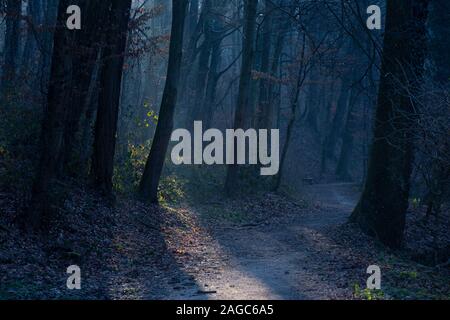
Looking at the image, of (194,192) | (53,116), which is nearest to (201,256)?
(53,116)

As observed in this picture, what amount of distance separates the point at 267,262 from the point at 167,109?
24.1 ft

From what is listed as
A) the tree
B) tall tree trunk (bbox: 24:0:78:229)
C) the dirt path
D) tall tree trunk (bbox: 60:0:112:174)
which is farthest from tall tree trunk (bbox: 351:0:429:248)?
tall tree trunk (bbox: 24:0:78:229)

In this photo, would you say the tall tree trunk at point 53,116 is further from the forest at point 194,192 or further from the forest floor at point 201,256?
the forest floor at point 201,256

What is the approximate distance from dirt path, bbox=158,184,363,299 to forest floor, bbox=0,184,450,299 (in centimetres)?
2

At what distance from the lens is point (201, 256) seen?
12.0m

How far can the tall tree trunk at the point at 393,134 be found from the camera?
13.8m

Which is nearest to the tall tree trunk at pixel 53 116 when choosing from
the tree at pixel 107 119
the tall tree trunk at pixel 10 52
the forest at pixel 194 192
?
the forest at pixel 194 192

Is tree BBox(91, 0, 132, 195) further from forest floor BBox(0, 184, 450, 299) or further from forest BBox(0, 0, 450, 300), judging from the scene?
forest floor BBox(0, 184, 450, 299)

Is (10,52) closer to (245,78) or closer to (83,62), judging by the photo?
(245,78)

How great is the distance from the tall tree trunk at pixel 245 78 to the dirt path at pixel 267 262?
3.56 metres
